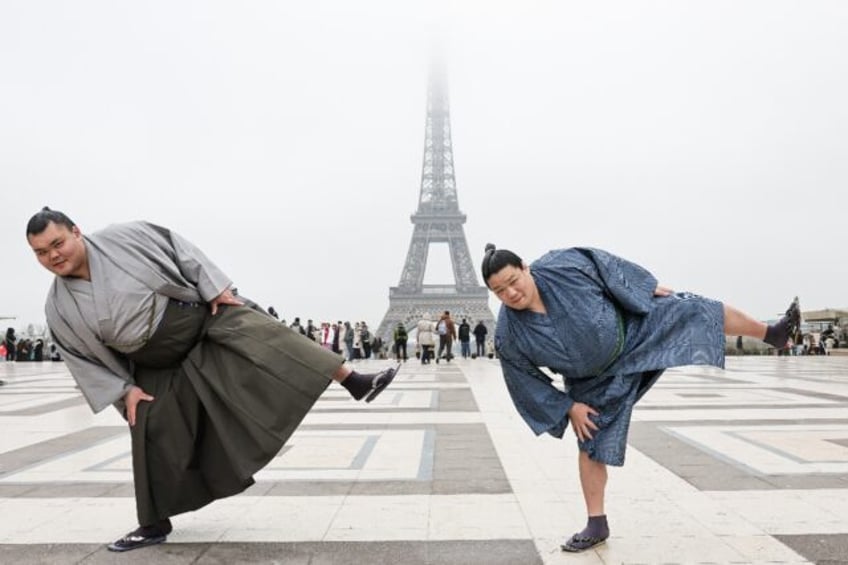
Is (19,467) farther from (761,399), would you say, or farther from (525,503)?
(761,399)

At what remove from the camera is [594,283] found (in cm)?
304

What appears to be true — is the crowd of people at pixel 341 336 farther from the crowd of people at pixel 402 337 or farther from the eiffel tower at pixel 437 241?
the eiffel tower at pixel 437 241

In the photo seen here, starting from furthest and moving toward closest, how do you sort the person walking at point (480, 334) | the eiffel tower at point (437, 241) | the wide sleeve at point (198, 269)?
1. the eiffel tower at point (437, 241)
2. the person walking at point (480, 334)
3. the wide sleeve at point (198, 269)

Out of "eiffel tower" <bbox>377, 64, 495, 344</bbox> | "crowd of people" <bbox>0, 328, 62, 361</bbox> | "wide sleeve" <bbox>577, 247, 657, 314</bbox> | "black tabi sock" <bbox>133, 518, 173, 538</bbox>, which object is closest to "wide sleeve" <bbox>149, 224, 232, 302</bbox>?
"black tabi sock" <bbox>133, 518, 173, 538</bbox>

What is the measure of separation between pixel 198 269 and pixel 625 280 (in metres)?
1.79

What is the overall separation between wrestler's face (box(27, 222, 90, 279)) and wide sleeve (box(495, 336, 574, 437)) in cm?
174

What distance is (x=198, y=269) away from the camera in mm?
3299

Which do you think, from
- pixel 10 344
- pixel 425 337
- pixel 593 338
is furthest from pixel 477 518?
pixel 10 344

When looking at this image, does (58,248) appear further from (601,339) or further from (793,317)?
(793,317)

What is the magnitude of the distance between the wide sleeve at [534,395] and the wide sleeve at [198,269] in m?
1.22

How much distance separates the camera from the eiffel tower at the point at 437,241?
175 ft

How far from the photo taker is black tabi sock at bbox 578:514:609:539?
294 centimetres

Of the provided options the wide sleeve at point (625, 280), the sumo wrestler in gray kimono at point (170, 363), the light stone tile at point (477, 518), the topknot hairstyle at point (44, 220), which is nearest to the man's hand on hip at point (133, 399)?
the sumo wrestler in gray kimono at point (170, 363)

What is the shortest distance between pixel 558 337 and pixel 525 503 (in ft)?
3.53
